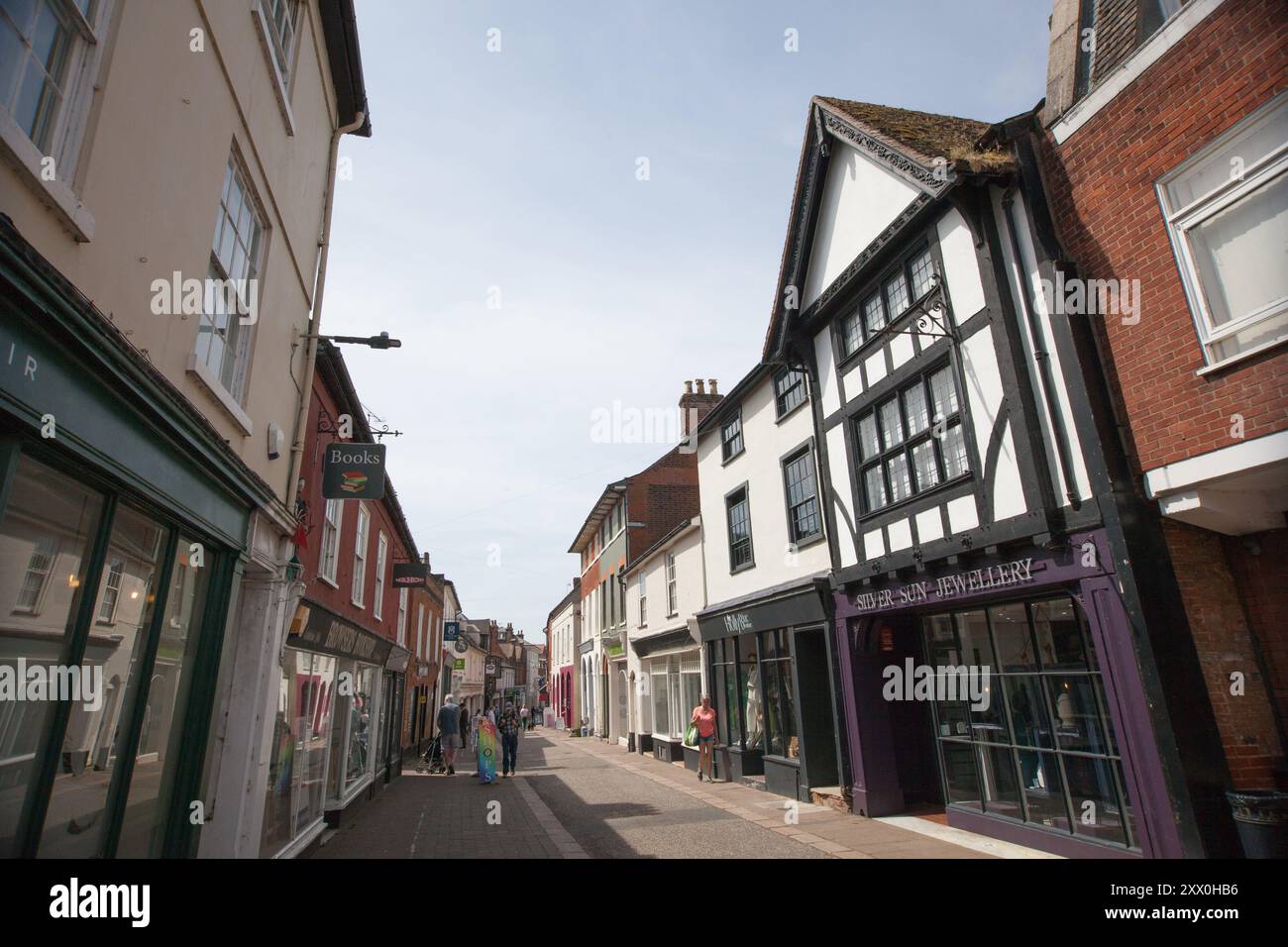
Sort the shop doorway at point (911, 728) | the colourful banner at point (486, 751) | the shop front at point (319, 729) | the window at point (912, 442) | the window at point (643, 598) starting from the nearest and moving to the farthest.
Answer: the shop front at point (319, 729), the window at point (912, 442), the shop doorway at point (911, 728), the colourful banner at point (486, 751), the window at point (643, 598)

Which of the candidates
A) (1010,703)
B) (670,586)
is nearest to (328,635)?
(1010,703)

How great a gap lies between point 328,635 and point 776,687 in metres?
8.51

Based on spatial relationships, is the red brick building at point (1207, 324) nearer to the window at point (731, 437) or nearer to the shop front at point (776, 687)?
→ the shop front at point (776, 687)

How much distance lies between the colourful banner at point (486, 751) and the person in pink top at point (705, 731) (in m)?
4.97

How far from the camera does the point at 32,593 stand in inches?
130

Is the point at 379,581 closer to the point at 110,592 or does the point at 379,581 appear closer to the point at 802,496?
the point at 802,496

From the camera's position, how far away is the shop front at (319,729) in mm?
8047

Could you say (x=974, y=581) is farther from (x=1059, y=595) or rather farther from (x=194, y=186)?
(x=194, y=186)

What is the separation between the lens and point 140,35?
12.9 ft

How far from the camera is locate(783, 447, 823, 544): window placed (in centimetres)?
1251

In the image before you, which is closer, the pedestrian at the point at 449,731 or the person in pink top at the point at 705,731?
the person in pink top at the point at 705,731

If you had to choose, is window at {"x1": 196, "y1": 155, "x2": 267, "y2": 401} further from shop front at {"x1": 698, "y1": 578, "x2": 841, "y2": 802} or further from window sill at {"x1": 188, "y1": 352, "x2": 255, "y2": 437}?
shop front at {"x1": 698, "y1": 578, "x2": 841, "y2": 802}

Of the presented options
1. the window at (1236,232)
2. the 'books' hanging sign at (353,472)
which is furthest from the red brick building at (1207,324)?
the 'books' hanging sign at (353,472)
